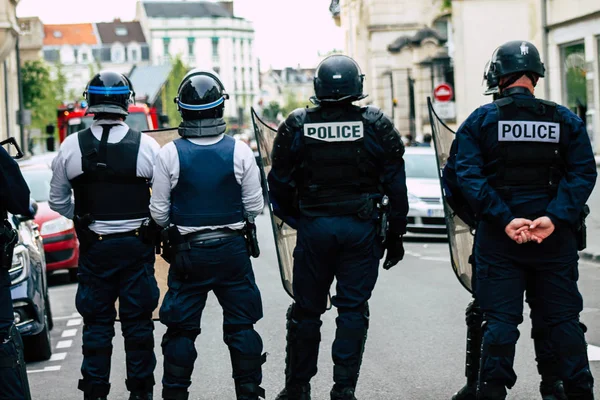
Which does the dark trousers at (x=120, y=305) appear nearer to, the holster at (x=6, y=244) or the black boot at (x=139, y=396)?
the black boot at (x=139, y=396)

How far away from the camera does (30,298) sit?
861 cm

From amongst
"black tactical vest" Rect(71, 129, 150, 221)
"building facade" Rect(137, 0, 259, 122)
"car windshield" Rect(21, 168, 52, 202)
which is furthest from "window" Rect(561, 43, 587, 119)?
"building facade" Rect(137, 0, 259, 122)

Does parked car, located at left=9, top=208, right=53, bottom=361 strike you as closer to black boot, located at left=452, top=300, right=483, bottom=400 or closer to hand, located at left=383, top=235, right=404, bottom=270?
hand, located at left=383, top=235, right=404, bottom=270

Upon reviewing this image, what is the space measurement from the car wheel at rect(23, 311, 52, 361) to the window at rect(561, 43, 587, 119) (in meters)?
15.7

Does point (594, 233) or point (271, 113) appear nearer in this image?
point (594, 233)

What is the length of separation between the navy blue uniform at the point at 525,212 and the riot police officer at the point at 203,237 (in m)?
1.25

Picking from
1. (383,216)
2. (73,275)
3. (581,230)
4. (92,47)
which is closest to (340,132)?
(383,216)

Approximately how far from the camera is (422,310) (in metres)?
10.7

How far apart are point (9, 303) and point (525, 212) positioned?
2566mm

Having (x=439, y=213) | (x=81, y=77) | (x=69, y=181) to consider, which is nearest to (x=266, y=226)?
(x=439, y=213)

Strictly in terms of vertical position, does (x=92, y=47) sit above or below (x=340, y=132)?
above

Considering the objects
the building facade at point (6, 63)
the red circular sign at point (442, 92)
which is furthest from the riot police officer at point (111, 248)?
the building facade at point (6, 63)

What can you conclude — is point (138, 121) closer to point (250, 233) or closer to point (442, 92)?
point (442, 92)

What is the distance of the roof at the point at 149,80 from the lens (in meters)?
37.1
